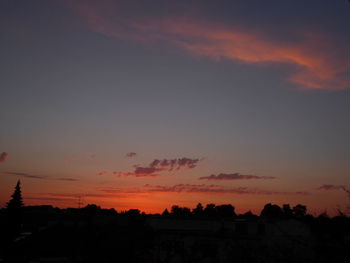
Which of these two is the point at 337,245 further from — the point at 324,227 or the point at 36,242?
the point at 36,242

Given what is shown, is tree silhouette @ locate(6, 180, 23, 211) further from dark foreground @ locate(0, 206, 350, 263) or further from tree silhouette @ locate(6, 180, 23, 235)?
dark foreground @ locate(0, 206, 350, 263)

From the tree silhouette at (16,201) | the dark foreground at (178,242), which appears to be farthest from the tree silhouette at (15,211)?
the dark foreground at (178,242)

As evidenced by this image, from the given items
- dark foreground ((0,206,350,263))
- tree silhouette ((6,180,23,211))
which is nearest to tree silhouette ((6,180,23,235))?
tree silhouette ((6,180,23,211))

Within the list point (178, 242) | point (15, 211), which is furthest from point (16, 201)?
point (178, 242)

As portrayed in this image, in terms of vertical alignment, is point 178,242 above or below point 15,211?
below

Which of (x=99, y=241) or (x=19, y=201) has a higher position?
(x=19, y=201)

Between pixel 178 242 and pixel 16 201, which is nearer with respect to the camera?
pixel 178 242

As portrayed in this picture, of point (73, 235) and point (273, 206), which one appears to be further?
point (273, 206)

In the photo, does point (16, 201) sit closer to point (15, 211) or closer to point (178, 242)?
point (15, 211)

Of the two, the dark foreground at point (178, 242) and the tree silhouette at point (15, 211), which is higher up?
the tree silhouette at point (15, 211)

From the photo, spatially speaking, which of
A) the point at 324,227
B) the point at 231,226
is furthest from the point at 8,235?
the point at 324,227

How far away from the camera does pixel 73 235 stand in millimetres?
A: 35531

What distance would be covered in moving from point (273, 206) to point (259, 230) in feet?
209

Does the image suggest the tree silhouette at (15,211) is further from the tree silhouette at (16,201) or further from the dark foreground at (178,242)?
the dark foreground at (178,242)
